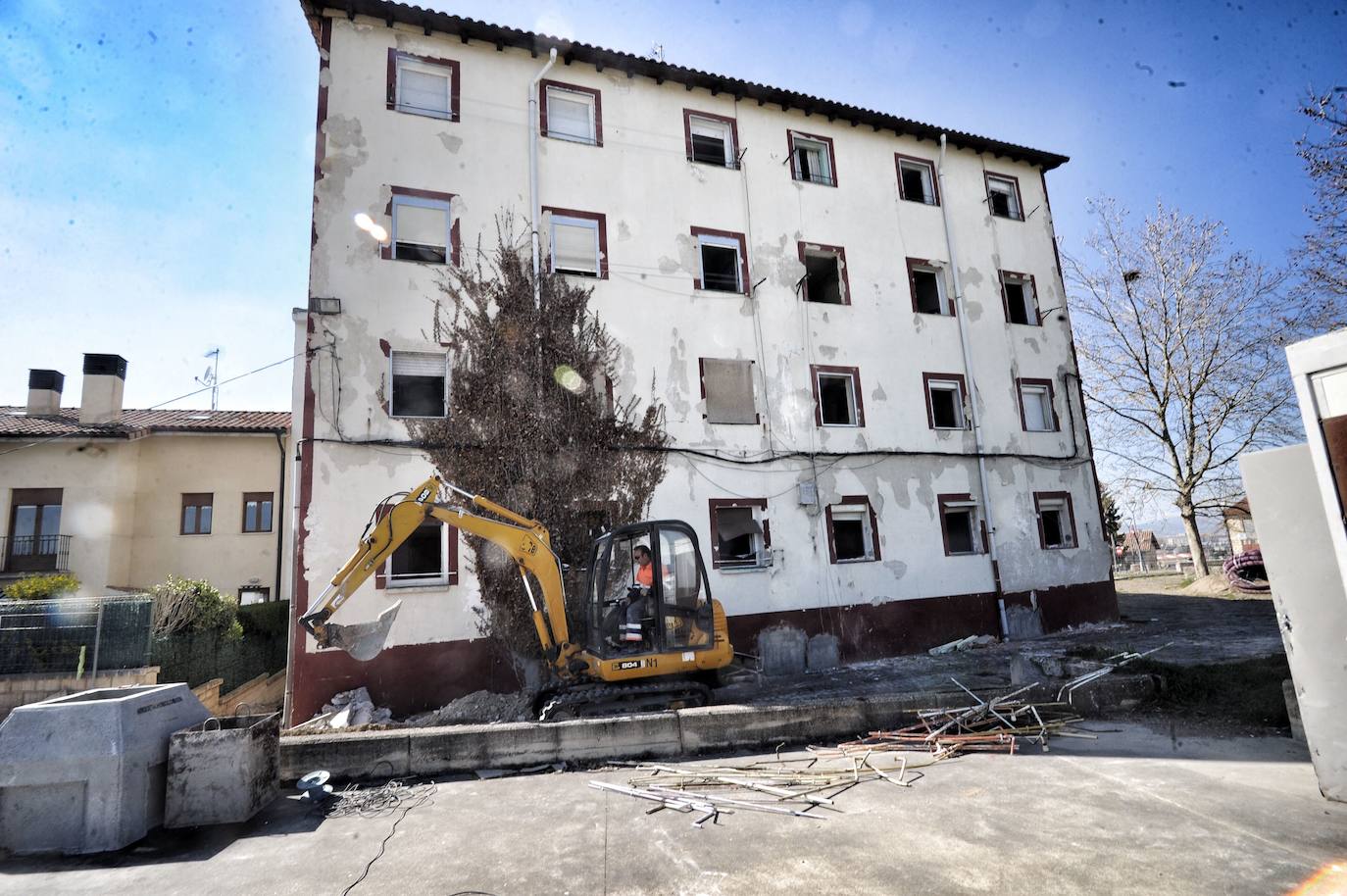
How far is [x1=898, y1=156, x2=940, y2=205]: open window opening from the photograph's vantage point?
17203 mm

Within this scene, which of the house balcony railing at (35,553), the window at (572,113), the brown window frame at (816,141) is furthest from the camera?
the house balcony railing at (35,553)

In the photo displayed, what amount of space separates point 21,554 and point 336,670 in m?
16.1

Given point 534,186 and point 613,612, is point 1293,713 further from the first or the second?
point 534,186

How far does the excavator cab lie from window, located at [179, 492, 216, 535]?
1728 centimetres

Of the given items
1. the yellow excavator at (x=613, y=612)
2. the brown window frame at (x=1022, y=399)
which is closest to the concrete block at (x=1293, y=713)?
the yellow excavator at (x=613, y=612)

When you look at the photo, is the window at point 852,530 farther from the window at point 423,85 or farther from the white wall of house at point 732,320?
the window at point 423,85

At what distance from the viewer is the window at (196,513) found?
20.4 m

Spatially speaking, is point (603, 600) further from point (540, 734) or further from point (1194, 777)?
point (1194, 777)

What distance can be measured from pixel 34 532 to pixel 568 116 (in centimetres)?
1951

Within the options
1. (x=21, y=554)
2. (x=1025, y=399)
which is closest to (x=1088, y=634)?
(x=1025, y=399)

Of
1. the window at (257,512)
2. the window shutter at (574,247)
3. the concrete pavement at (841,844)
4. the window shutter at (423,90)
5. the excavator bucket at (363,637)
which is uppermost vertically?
the window shutter at (423,90)

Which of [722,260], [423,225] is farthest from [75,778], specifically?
[722,260]

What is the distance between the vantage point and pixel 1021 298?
18.0 m

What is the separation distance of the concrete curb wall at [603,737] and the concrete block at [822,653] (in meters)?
5.50
